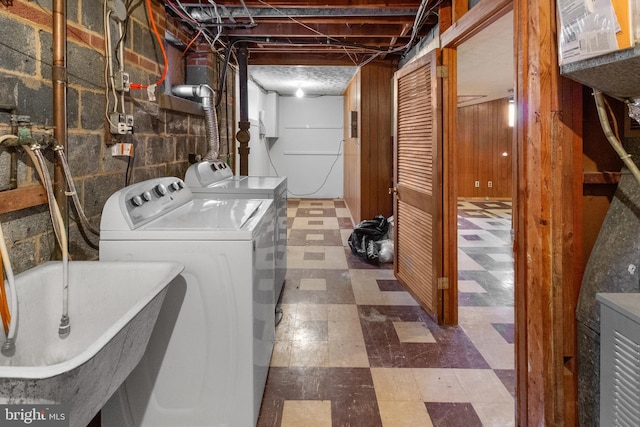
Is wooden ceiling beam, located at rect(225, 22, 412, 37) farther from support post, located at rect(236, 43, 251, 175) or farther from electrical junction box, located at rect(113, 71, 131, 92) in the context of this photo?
electrical junction box, located at rect(113, 71, 131, 92)

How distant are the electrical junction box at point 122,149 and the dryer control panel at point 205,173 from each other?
667 millimetres

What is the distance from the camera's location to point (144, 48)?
7.52ft

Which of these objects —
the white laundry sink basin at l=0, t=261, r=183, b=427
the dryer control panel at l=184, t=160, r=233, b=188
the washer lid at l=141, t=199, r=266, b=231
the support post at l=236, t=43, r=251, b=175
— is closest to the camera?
the white laundry sink basin at l=0, t=261, r=183, b=427

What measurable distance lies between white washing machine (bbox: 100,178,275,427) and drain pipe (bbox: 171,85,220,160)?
5.08 ft

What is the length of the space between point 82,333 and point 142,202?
63 cm

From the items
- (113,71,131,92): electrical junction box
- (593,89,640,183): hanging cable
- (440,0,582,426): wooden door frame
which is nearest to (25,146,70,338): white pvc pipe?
(113,71,131,92): electrical junction box

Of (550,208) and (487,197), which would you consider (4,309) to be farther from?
(487,197)

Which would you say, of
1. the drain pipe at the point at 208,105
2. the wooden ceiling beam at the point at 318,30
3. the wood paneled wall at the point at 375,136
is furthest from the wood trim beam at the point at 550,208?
the wood paneled wall at the point at 375,136

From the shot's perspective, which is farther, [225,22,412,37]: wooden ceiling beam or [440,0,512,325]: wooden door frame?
[225,22,412,37]: wooden ceiling beam

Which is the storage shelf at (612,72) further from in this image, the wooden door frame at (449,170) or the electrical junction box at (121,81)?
the electrical junction box at (121,81)

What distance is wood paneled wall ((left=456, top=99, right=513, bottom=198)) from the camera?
320 inches

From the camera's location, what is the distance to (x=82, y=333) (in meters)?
1.26

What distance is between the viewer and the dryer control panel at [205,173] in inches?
106

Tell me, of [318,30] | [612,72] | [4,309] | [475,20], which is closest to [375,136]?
[318,30]
